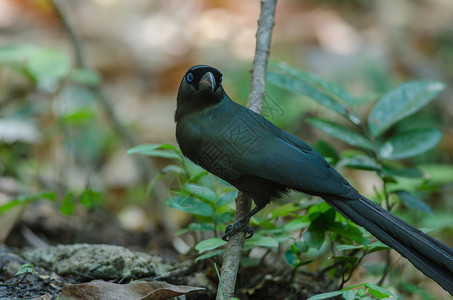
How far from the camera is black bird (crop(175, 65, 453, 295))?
90.2 inches

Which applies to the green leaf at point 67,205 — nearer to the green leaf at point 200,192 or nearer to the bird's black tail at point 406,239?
the green leaf at point 200,192

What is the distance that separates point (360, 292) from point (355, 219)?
417 millimetres

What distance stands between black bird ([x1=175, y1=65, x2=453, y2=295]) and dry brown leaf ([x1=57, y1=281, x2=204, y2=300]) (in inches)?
16.3

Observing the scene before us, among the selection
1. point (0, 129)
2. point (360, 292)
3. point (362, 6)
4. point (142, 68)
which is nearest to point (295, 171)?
point (360, 292)

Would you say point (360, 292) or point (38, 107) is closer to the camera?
point (360, 292)

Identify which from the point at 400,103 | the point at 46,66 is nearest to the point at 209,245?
the point at 400,103

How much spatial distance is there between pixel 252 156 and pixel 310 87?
3.20ft

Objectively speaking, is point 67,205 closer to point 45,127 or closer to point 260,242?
point 260,242

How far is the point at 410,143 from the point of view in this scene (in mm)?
2955

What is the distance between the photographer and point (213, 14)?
8539 millimetres

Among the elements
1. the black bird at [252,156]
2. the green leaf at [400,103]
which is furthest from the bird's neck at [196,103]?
the green leaf at [400,103]

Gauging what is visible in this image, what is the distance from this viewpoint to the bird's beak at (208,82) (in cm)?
A: 251

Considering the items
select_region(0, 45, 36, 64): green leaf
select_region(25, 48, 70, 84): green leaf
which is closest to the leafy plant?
select_region(25, 48, 70, 84): green leaf

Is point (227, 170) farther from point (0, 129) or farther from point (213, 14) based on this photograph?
point (213, 14)
